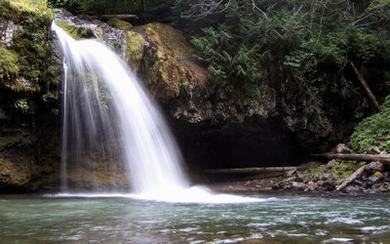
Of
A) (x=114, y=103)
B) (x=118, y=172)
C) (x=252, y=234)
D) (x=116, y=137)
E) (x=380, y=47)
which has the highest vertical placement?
(x=380, y=47)

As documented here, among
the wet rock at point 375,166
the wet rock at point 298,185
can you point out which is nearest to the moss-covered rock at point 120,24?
the wet rock at point 298,185

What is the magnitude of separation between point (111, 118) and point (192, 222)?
245 inches

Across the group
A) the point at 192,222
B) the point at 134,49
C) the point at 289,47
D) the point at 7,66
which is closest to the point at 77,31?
the point at 134,49

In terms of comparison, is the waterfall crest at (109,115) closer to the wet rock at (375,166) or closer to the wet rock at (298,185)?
the wet rock at (298,185)

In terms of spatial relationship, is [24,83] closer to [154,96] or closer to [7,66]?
[7,66]

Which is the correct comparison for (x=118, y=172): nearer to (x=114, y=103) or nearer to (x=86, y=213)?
(x=114, y=103)

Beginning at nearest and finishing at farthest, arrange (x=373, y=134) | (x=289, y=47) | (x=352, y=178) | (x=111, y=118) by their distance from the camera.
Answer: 1. (x=111, y=118)
2. (x=352, y=178)
3. (x=289, y=47)
4. (x=373, y=134)

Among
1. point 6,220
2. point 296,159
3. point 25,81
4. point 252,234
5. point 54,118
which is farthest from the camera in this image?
point 296,159

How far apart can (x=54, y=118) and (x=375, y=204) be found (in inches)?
298

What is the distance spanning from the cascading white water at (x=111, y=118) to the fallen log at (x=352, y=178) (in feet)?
11.2

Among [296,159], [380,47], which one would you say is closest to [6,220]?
[296,159]

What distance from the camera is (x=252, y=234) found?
18.7ft

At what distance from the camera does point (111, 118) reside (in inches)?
487

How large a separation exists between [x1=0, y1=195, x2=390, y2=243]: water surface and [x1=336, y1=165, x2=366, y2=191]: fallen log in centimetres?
350
